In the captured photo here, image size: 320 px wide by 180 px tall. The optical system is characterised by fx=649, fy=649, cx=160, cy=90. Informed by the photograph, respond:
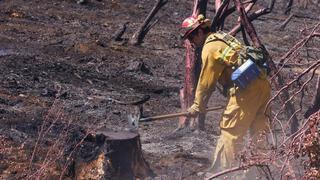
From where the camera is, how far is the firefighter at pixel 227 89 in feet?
20.8

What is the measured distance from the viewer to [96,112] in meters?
9.03

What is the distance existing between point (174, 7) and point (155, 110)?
892 cm

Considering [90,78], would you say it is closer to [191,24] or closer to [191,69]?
[191,69]

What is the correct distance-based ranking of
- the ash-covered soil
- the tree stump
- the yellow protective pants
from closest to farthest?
1. the yellow protective pants
2. the tree stump
3. the ash-covered soil

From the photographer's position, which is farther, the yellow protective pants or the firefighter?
the yellow protective pants

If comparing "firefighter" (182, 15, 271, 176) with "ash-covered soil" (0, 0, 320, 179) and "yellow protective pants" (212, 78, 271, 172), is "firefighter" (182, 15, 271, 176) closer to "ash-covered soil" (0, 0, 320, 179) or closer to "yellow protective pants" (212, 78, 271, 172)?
"yellow protective pants" (212, 78, 271, 172)

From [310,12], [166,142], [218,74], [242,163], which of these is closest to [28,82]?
[166,142]

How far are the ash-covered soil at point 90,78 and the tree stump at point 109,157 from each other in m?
0.29

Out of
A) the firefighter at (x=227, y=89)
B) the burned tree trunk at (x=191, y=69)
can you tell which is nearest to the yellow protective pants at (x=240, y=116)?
the firefighter at (x=227, y=89)

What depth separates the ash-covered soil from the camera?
7.54 meters

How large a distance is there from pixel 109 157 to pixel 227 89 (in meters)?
1.42

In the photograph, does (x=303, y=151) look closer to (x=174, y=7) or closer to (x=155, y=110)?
(x=155, y=110)

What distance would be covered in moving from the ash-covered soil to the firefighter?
2.32 ft

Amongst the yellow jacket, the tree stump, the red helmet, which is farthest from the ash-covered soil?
the red helmet
